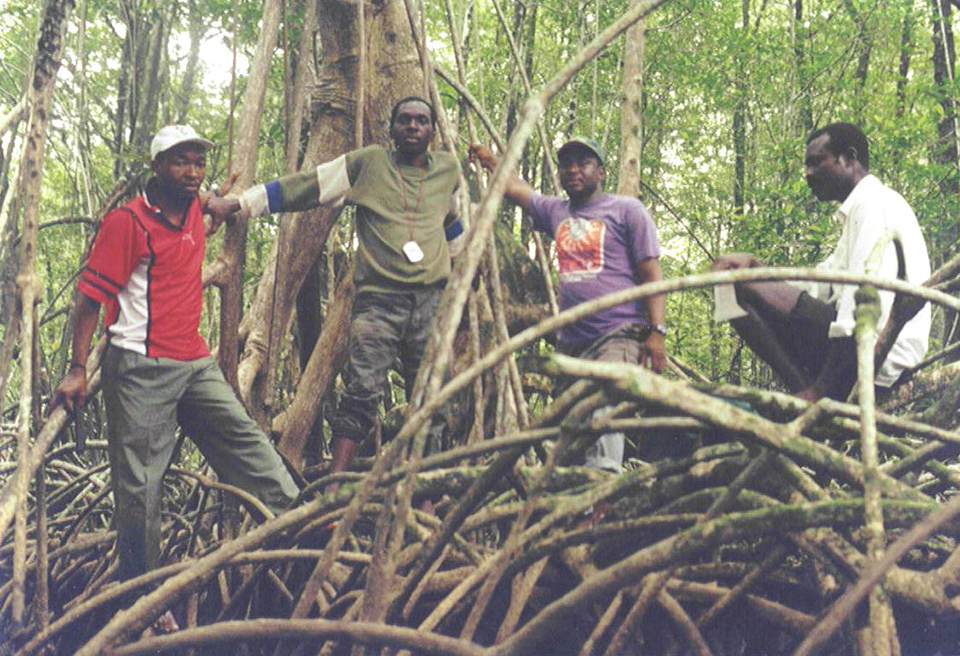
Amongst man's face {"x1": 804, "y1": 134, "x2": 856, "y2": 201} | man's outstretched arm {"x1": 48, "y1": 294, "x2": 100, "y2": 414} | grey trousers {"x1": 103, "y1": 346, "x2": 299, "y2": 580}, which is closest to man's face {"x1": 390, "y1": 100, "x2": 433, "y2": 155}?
grey trousers {"x1": 103, "y1": 346, "x2": 299, "y2": 580}

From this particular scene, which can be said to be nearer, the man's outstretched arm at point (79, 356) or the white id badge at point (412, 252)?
the man's outstretched arm at point (79, 356)

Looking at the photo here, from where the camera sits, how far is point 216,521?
136 inches

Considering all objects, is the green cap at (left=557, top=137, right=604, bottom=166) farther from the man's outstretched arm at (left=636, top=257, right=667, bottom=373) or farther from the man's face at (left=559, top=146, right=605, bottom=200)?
the man's outstretched arm at (left=636, top=257, right=667, bottom=373)

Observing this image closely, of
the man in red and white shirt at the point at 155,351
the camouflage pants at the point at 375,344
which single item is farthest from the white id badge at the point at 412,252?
the man in red and white shirt at the point at 155,351

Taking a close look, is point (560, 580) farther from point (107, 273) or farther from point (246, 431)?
point (107, 273)

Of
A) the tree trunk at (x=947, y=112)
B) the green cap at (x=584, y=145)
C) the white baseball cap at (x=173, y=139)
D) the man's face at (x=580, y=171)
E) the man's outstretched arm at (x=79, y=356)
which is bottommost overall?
the man's outstretched arm at (x=79, y=356)

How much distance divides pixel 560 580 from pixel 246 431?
1.36 metres

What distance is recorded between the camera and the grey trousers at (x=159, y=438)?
2.77 meters

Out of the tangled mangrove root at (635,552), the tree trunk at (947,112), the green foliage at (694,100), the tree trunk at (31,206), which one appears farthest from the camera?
the green foliage at (694,100)

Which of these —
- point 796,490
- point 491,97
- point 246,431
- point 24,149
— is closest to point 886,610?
point 796,490

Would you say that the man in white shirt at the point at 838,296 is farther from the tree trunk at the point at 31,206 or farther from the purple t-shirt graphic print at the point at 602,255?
the tree trunk at the point at 31,206

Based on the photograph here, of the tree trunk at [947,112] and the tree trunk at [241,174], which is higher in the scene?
the tree trunk at [947,112]

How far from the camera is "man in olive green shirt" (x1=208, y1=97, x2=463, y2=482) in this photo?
3182 millimetres

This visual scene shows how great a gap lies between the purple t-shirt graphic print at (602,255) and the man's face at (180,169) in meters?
1.21
